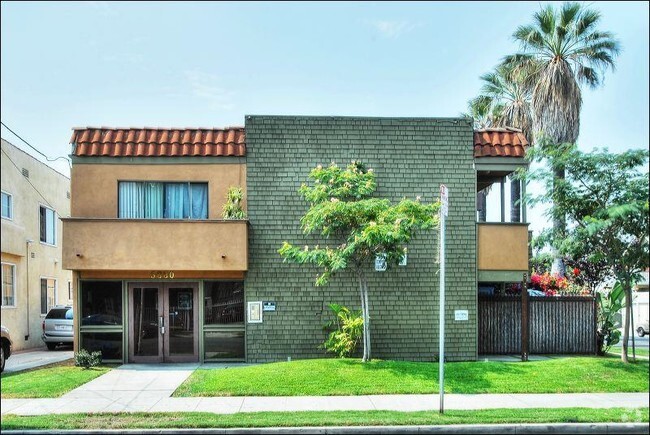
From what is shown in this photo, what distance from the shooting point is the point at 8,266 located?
14867mm

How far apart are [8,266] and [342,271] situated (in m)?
8.69

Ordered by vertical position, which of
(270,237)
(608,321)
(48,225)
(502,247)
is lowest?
(608,321)

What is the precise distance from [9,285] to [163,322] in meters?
4.04

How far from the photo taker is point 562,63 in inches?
838

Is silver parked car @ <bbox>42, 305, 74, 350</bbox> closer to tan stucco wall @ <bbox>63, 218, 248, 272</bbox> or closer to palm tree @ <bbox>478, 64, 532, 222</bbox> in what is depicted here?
tan stucco wall @ <bbox>63, 218, 248, 272</bbox>

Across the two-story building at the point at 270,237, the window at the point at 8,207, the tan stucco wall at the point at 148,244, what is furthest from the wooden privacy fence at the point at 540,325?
the window at the point at 8,207

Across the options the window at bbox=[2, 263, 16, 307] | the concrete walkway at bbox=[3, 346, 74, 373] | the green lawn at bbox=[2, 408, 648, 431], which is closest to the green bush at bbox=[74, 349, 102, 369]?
the concrete walkway at bbox=[3, 346, 74, 373]

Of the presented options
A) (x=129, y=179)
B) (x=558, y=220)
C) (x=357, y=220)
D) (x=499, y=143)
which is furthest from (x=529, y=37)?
(x=129, y=179)

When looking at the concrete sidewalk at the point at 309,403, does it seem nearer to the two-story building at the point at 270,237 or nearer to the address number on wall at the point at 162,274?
the two-story building at the point at 270,237

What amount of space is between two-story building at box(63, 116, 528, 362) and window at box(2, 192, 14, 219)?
1.50m

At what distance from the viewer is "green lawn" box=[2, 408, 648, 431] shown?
28.3 feet

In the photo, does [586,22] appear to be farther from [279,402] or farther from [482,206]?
[279,402]

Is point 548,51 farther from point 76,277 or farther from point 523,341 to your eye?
point 76,277

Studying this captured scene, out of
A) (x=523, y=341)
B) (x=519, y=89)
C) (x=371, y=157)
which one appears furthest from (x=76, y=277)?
(x=519, y=89)
